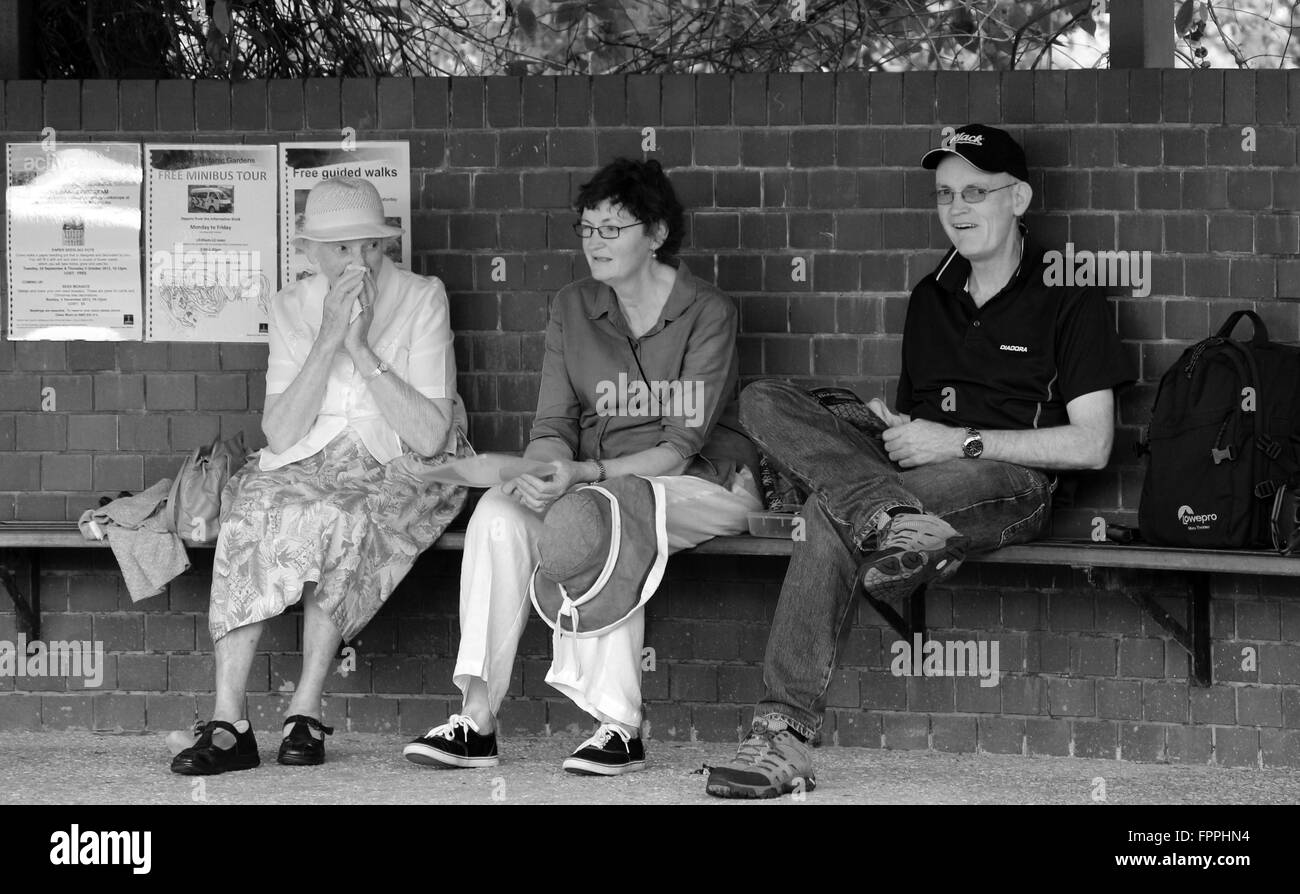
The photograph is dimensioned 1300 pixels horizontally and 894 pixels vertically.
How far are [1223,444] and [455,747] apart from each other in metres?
2.19

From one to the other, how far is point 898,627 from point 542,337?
4.68ft

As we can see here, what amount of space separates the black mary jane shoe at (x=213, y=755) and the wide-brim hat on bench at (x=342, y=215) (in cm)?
144

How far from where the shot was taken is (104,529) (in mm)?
4844

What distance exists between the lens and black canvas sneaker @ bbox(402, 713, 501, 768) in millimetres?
4336

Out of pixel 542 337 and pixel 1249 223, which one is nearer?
pixel 1249 223

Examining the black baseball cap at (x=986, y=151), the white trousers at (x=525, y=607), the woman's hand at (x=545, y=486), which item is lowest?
the white trousers at (x=525, y=607)

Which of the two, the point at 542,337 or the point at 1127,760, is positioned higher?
the point at 542,337

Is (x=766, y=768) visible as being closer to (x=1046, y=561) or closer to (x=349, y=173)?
(x=1046, y=561)

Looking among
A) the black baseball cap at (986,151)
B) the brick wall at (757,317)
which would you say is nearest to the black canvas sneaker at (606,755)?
the brick wall at (757,317)

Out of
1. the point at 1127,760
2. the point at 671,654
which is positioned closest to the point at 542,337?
the point at 671,654

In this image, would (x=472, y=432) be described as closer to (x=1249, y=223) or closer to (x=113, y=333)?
(x=113, y=333)

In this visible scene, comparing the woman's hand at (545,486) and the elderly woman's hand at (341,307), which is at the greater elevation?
the elderly woman's hand at (341,307)

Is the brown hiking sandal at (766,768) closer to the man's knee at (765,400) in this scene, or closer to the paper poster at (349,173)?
the man's knee at (765,400)

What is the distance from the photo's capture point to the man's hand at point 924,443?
14.7 feet
